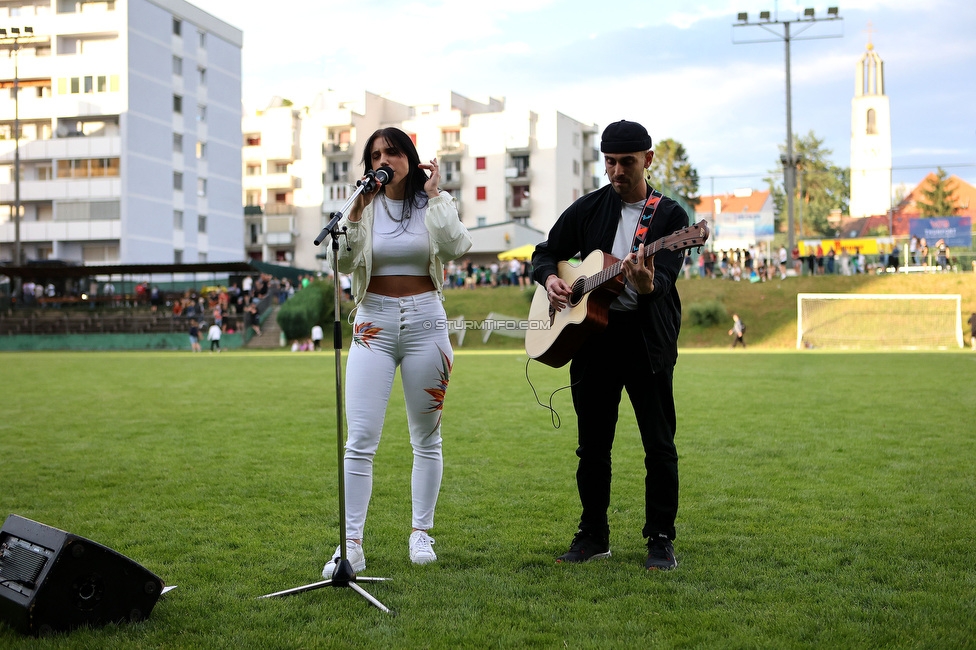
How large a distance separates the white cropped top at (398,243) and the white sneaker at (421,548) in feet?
4.41

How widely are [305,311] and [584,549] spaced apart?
36.1 m

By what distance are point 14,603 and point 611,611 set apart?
2.36 m

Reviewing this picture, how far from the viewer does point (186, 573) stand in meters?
4.60

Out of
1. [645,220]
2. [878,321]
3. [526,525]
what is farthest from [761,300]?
[645,220]

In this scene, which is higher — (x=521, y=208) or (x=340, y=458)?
(x=521, y=208)

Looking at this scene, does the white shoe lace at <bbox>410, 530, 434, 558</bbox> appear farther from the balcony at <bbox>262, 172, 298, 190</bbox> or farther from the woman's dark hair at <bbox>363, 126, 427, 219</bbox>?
the balcony at <bbox>262, 172, 298, 190</bbox>

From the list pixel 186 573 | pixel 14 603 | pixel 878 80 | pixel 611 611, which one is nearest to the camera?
pixel 14 603

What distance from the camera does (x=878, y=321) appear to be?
1387 inches

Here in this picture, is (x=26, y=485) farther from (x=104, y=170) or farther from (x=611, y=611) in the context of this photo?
(x=104, y=170)

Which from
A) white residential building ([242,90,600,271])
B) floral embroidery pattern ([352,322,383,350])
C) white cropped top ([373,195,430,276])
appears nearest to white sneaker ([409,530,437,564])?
floral embroidery pattern ([352,322,383,350])

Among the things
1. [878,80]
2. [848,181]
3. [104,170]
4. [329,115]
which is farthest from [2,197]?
[878,80]

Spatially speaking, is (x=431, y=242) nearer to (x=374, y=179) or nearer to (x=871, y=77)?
(x=374, y=179)

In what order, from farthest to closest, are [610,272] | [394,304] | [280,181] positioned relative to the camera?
1. [280,181]
2. [394,304]
3. [610,272]

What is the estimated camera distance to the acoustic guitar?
167 inches
